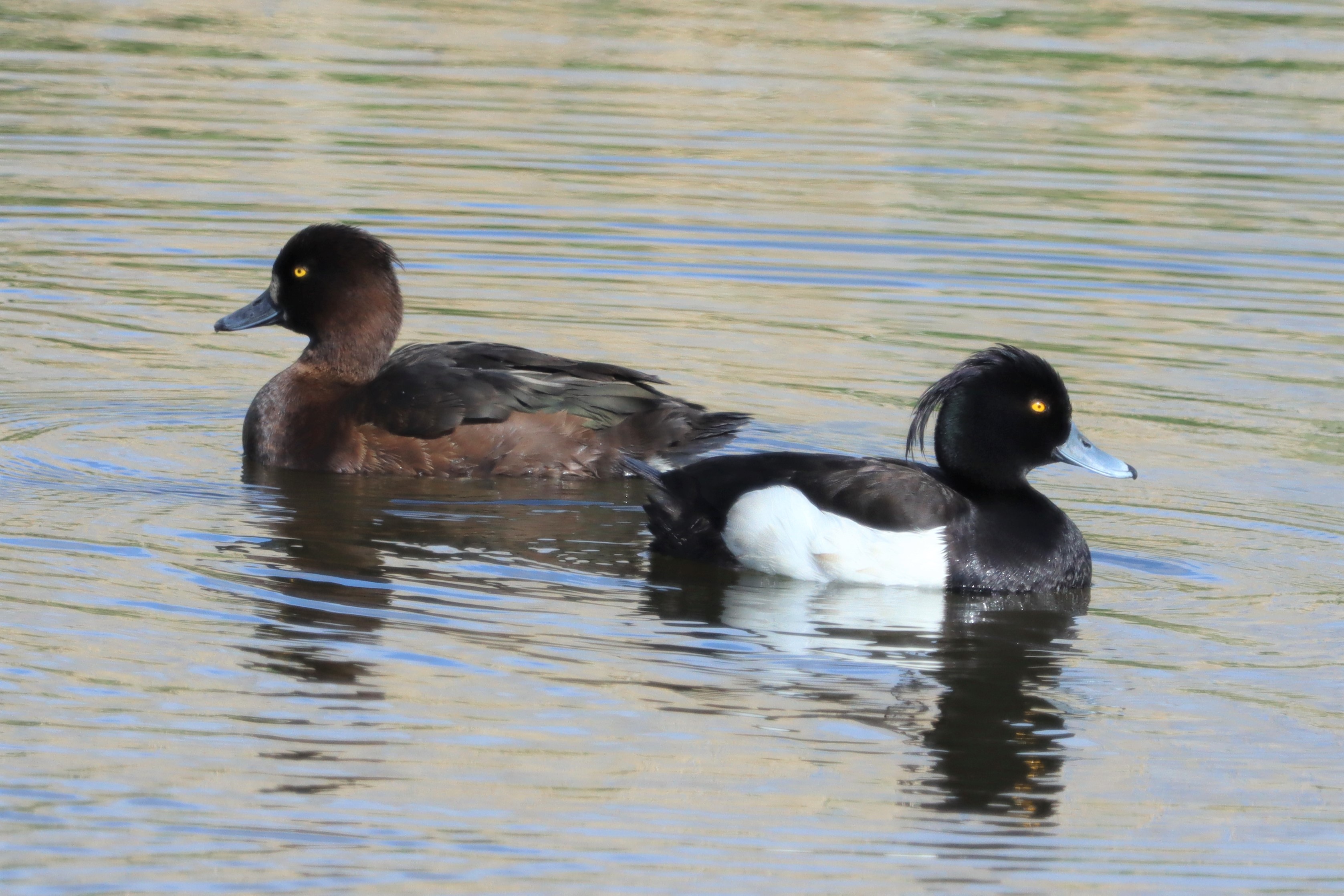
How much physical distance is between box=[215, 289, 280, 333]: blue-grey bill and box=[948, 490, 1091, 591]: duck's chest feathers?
12.7 ft

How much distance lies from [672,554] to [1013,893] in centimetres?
330

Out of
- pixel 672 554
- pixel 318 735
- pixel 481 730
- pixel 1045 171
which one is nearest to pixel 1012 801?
pixel 481 730

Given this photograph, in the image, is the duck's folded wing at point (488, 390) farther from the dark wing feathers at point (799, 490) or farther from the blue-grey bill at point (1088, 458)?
the blue-grey bill at point (1088, 458)

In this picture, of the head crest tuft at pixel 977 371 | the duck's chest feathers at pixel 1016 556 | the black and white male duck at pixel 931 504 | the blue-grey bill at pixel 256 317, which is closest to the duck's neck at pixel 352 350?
the blue-grey bill at pixel 256 317

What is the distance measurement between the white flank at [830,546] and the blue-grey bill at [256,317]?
318 cm

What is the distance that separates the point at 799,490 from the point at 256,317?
3.44m

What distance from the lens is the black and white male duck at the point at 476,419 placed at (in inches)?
381

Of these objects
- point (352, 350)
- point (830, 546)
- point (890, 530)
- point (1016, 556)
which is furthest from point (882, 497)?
point (352, 350)

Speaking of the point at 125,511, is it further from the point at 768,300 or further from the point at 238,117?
the point at 238,117

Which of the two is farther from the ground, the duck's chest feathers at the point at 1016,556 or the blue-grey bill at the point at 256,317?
the blue-grey bill at the point at 256,317

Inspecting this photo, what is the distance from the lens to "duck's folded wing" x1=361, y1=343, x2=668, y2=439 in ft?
31.7

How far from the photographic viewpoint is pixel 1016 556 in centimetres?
815

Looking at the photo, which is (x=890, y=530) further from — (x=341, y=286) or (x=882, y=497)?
(x=341, y=286)

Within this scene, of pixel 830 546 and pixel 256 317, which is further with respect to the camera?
pixel 256 317
